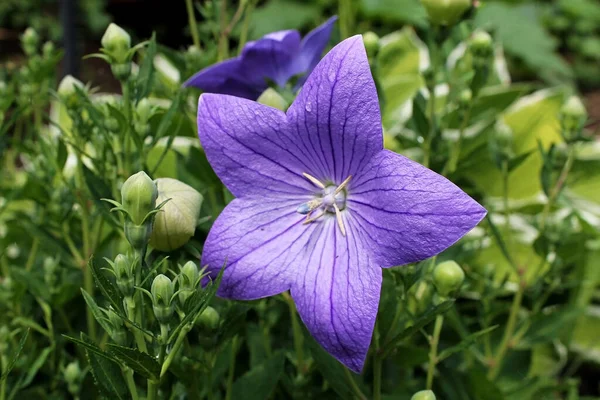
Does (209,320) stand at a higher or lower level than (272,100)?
lower

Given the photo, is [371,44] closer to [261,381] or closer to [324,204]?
[324,204]

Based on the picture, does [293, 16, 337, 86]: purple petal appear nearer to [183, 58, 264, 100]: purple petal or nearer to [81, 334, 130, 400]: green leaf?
[183, 58, 264, 100]: purple petal

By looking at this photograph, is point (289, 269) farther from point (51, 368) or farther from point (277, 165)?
point (51, 368)

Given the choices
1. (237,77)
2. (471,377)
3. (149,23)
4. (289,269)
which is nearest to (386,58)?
(237,77)

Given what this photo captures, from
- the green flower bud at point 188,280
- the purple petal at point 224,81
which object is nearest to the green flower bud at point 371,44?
the purple petal at point 224,81

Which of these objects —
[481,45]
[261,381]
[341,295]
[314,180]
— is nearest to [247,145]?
[314,180]
